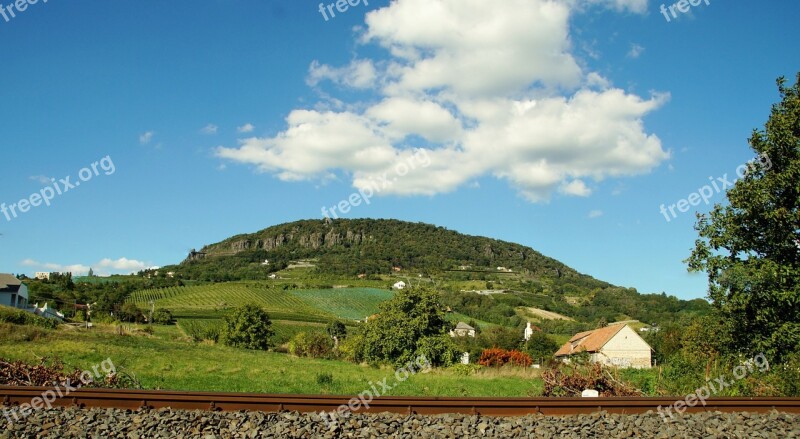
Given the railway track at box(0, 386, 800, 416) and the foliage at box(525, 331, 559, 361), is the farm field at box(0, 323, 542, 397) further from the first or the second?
the foliage at box(525, 331, 559, 361)

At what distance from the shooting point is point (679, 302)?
116688 millimetres

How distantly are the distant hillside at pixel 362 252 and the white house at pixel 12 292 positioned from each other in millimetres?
73553

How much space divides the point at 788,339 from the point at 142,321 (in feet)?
245

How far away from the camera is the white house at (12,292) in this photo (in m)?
58.8

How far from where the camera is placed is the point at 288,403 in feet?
32.1

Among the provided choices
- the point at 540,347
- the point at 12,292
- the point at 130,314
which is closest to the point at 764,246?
the point at 540,347

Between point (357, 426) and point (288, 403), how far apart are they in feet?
4.80

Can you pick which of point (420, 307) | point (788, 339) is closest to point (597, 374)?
point (788, 339)

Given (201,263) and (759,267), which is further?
(201,263)

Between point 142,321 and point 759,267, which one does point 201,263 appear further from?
point 759,267

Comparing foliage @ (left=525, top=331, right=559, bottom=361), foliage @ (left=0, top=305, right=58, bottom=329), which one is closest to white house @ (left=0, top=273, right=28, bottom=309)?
foliage @ (left=0, top=305, right=58, bottom=329)

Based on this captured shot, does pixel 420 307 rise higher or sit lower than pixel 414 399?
higher

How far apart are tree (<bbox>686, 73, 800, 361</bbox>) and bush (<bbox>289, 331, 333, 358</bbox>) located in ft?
104

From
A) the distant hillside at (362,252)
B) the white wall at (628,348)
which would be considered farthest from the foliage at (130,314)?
the distant hillside at (362,252)
